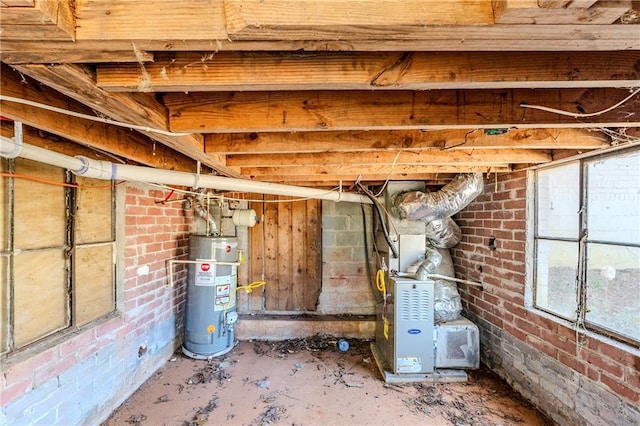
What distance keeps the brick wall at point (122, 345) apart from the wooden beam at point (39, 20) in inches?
63.5

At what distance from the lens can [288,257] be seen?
12.8 ft

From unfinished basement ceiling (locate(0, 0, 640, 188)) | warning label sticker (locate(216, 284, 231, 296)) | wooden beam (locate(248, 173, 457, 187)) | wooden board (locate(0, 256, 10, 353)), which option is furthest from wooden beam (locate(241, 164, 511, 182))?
wooden board (locate(0, 256, 10, 353))

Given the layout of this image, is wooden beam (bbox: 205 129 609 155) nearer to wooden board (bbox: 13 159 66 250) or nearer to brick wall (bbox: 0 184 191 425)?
wooden board (bbox: 13 159 66 250)

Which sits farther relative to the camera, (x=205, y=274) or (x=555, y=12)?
(x=205, y=274)

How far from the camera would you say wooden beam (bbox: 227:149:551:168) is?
82.9 inches

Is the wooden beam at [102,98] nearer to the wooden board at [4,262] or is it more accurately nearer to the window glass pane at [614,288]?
the wooden board at [4,262]

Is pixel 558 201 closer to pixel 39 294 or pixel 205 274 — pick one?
pixel 205 274

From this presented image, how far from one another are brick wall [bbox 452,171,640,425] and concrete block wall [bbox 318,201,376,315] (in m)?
1.08

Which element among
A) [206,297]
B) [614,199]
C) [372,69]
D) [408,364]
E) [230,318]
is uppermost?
[372,69]

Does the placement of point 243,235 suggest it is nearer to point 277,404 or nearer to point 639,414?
point 277,404

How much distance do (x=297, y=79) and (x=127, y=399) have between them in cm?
273

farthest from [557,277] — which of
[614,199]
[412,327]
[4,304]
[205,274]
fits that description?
[4,304]

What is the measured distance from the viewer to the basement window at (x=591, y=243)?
1806 millimetres

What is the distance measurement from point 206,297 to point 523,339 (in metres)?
2.80
